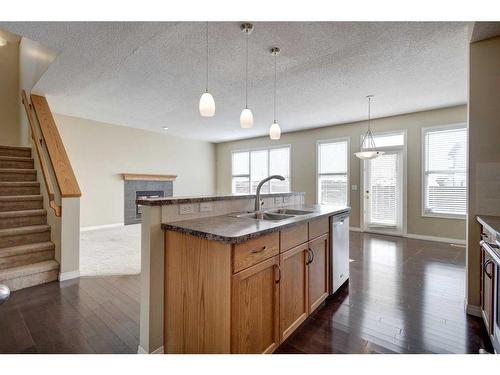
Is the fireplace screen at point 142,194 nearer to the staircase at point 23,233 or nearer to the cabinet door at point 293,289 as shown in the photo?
the staircase at point 23,233

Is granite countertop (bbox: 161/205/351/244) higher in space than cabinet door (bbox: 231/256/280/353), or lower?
higher

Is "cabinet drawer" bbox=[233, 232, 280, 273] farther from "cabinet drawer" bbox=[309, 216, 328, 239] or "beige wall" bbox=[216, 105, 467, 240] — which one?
"beige wall" bbox=[216, 105, 467, 240]

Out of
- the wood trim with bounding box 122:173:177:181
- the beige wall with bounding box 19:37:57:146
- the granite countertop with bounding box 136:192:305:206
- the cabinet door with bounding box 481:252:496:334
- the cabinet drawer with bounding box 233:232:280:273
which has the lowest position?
the cabinet door with bounding box 481:252:496:334

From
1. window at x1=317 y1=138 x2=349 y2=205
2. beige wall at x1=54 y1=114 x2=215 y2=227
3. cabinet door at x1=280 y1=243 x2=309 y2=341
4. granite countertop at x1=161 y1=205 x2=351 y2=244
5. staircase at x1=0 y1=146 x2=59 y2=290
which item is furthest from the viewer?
window at x1=317 y1=138 x2=349 y2=205

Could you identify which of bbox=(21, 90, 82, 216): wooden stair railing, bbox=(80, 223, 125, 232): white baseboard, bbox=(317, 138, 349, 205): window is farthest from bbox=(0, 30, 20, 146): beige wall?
bbox=(317, 138, 349, 205): window

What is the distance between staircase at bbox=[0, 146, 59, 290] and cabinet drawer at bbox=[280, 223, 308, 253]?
8.90ft

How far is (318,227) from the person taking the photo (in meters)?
2.17

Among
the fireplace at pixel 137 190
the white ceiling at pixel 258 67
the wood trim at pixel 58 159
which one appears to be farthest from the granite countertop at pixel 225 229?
the fireplace at pixel 137 190

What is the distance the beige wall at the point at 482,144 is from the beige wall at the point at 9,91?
7.02 m

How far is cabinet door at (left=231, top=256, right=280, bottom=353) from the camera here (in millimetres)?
1327

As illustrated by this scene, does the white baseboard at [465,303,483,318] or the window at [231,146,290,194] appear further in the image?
the window at [231,146,290,194]
